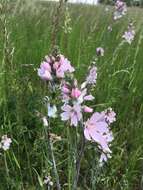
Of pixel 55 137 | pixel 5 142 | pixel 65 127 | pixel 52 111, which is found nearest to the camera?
pixel 52 111

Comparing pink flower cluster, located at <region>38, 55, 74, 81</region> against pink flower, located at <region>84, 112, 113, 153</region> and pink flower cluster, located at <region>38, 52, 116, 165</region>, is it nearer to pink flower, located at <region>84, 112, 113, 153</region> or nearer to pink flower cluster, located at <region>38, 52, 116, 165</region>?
pink flower cluster, located at <region>38, 52, 116, 165</region>

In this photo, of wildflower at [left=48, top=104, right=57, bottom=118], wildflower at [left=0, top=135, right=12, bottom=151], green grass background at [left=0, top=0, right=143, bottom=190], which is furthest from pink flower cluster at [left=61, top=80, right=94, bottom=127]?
wildflower at [left=0, top=135, right=12, bottom=151]

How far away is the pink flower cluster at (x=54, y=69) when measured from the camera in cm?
152

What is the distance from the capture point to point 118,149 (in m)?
2.90

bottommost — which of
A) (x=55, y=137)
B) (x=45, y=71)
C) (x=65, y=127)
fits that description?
(x=65, y=127)

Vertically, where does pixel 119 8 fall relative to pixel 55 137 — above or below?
above

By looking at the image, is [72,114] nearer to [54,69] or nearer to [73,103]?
[73,103]

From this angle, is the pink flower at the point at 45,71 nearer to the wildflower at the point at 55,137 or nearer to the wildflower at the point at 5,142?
the wildflower at the point at 55,137

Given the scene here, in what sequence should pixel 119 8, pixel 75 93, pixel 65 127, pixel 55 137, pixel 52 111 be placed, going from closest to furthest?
pixel 75 93
pixel 52 111
pixel 55 137
pixel 65 127
pixel 119 8

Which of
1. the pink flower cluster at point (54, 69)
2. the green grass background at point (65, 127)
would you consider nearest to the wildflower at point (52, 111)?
the pink flower cluster at point (54, 69)

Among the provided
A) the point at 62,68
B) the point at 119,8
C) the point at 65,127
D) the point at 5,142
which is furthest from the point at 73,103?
the point at 119,8

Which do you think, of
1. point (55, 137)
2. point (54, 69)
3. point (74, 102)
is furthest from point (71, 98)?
point (55, 137)

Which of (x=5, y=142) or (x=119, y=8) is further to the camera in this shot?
(x=119, y=8)

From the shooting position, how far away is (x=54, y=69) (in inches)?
60.4
